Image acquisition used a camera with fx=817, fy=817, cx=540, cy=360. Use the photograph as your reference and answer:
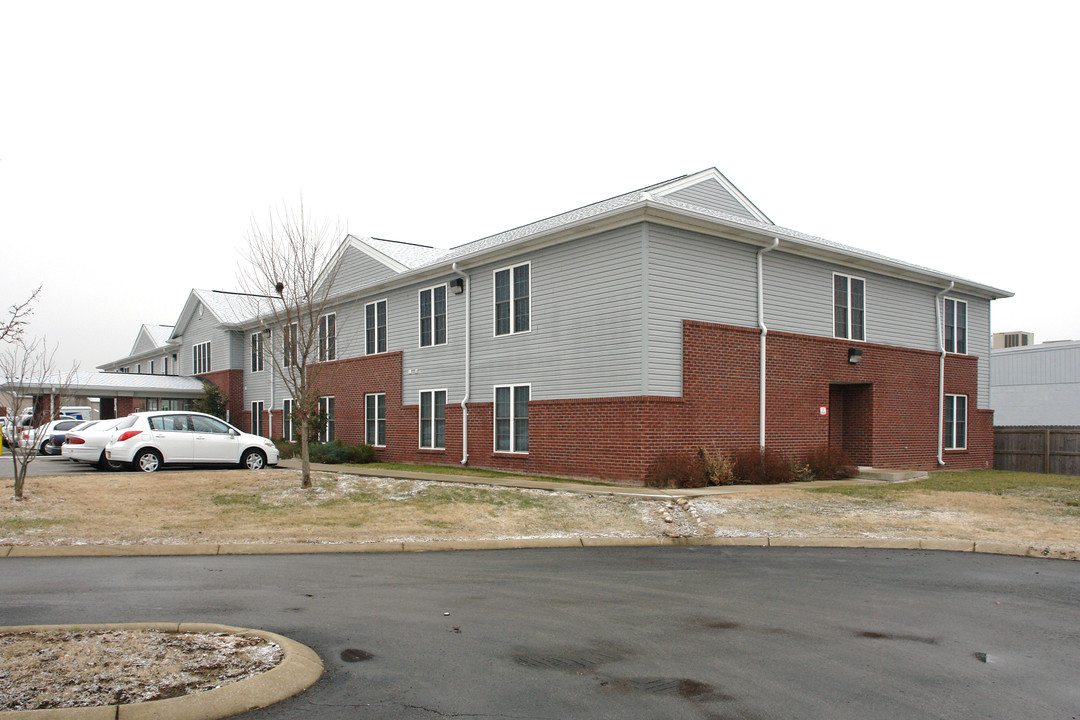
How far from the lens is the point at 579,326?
770 inches

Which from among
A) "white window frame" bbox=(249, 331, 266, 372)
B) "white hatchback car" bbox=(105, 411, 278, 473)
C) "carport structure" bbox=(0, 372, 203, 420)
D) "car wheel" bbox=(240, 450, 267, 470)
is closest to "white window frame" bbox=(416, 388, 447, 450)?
"white hatchback car" bbox=(105, 411, 278, 473)

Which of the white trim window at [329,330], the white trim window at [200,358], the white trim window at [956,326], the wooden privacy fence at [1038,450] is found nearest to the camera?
the wooden privacy fence at [1038,450]

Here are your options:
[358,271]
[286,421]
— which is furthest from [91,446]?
[286,421]

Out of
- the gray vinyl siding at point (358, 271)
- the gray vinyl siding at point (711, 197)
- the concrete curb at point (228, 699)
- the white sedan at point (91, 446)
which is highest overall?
the gray vinyl siding at point (711, 197)

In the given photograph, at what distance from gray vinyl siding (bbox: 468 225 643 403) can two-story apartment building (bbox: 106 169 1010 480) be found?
5cm

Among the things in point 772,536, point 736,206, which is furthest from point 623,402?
point 736,206

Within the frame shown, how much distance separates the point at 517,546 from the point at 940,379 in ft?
62.1

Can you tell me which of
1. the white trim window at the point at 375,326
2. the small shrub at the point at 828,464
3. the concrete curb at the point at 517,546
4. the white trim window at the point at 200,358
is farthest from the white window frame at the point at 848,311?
the white trim window at the point at 200,358

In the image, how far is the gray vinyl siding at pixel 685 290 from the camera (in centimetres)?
1809

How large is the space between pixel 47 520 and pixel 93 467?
11008 mm

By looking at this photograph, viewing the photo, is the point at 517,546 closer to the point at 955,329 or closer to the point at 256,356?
the point at 955,329

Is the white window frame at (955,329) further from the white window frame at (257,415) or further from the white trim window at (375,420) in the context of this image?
the white window frame at (257,415)

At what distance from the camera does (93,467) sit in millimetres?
22094

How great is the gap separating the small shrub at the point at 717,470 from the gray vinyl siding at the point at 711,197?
271 inches
